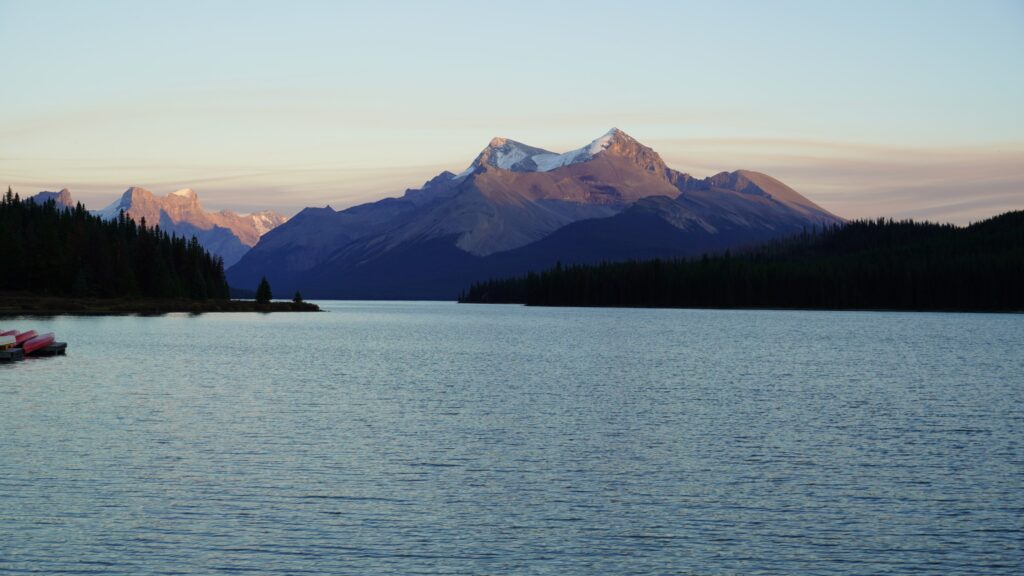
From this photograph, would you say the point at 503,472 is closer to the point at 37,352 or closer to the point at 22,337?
the point at 22,337

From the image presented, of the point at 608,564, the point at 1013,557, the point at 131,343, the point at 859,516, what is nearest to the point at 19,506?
the point at 608,564

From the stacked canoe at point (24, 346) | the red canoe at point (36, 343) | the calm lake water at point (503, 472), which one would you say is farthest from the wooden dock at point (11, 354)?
the calm lake water at point (503, 472)

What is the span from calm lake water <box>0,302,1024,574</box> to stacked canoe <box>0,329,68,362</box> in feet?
19.0

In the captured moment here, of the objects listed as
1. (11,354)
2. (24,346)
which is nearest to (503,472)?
(11,354)

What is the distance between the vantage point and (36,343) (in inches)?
3900

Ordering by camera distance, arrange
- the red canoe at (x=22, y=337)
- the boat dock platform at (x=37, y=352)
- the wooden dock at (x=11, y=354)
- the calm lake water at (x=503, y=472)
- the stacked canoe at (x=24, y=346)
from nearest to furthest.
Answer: the calm lake water at (x=503, y=472)
the wooden dock at (x=11, y=354)
the boat dock platform at (x=37, y=352)
the stacked canoe at (x=24, y=346)
the red canoe at (x=22, y=337)

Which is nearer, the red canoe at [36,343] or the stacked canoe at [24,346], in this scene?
the stacked canoe at [24,346]

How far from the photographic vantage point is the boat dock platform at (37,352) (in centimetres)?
9331

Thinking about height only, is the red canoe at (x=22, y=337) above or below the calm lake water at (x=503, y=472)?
Answer: above

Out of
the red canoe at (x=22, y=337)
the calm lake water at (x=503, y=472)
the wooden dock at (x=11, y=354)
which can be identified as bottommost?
the calm lake water at (x=503, y=472)

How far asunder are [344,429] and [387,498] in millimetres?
17336

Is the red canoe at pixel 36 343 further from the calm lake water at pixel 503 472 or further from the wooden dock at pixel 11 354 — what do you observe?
the calm lake water at pixel 503 472

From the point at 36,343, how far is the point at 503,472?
74113 millimetres

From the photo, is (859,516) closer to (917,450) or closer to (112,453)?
(917,450)
